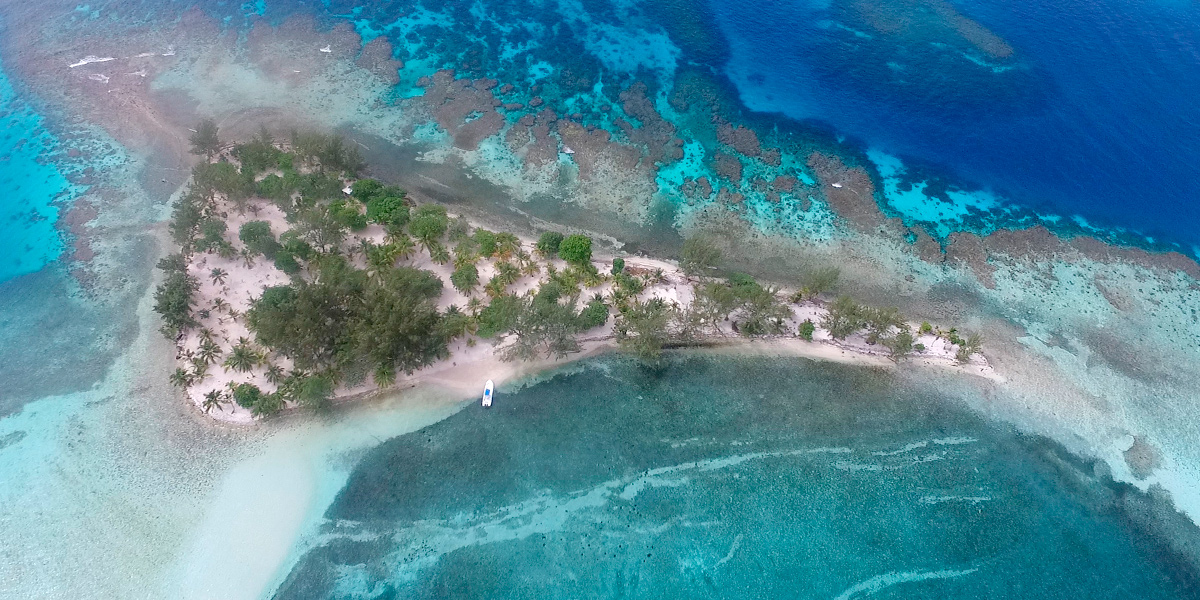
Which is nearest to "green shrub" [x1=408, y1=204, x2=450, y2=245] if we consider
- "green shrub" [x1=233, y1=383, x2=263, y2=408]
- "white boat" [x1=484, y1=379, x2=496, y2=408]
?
"white boat" [x1=484, y1=379, x2=496, y2=408]

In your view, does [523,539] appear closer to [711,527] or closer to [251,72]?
[711,527]

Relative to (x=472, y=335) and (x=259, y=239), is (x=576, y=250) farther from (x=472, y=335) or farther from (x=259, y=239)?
(x=259, y=239)

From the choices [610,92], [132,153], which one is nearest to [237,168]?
[132,153]

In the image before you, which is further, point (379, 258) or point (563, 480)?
point (379, 258)

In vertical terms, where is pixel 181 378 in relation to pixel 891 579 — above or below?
above

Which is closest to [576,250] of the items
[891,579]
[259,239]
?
[259,239]

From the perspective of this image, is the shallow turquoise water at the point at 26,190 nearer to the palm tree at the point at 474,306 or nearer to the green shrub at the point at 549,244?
the palm tree at the point at 474,306

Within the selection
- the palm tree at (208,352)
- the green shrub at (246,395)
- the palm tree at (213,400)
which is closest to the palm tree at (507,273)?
the green shrub at (246,395)
